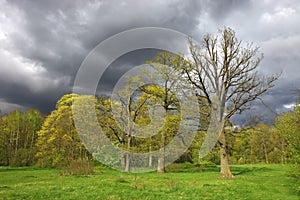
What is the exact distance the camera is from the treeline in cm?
2334

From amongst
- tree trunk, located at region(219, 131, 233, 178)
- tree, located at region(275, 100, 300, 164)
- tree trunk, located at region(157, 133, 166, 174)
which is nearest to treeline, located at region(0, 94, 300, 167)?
tree, located at region(275, 100, 300, 164)

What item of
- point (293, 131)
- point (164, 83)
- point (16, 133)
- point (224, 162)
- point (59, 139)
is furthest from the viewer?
point (16, 133)

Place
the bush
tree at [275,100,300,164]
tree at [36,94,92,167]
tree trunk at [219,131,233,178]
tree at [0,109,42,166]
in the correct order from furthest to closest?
tree at [0,109,42,166] < tree at [36,94,92,167] < the bush < tree trunk at [219,131,233,178] < tree at [275,100,300,164]

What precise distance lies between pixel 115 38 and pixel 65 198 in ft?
54.7

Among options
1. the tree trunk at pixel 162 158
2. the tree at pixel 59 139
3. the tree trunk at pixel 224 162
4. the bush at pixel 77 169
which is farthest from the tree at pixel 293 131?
the tree at pixel 59 139

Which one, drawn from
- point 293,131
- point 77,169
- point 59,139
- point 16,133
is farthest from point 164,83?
point 16,133

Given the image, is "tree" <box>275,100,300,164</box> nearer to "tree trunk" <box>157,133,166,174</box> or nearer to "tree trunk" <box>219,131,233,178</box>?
"tree trunk" <box>219,131,233,178</box>

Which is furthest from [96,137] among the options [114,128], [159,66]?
[159,66]

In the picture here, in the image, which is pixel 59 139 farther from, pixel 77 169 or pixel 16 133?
pixel 16 133

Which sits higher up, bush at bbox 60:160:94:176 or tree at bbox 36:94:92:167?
tree at bbox 36:94:92:167

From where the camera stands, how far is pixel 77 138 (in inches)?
1448

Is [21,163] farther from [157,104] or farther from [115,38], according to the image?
[115,38]

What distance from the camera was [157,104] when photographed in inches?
1140

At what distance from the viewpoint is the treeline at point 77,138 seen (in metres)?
23.3
